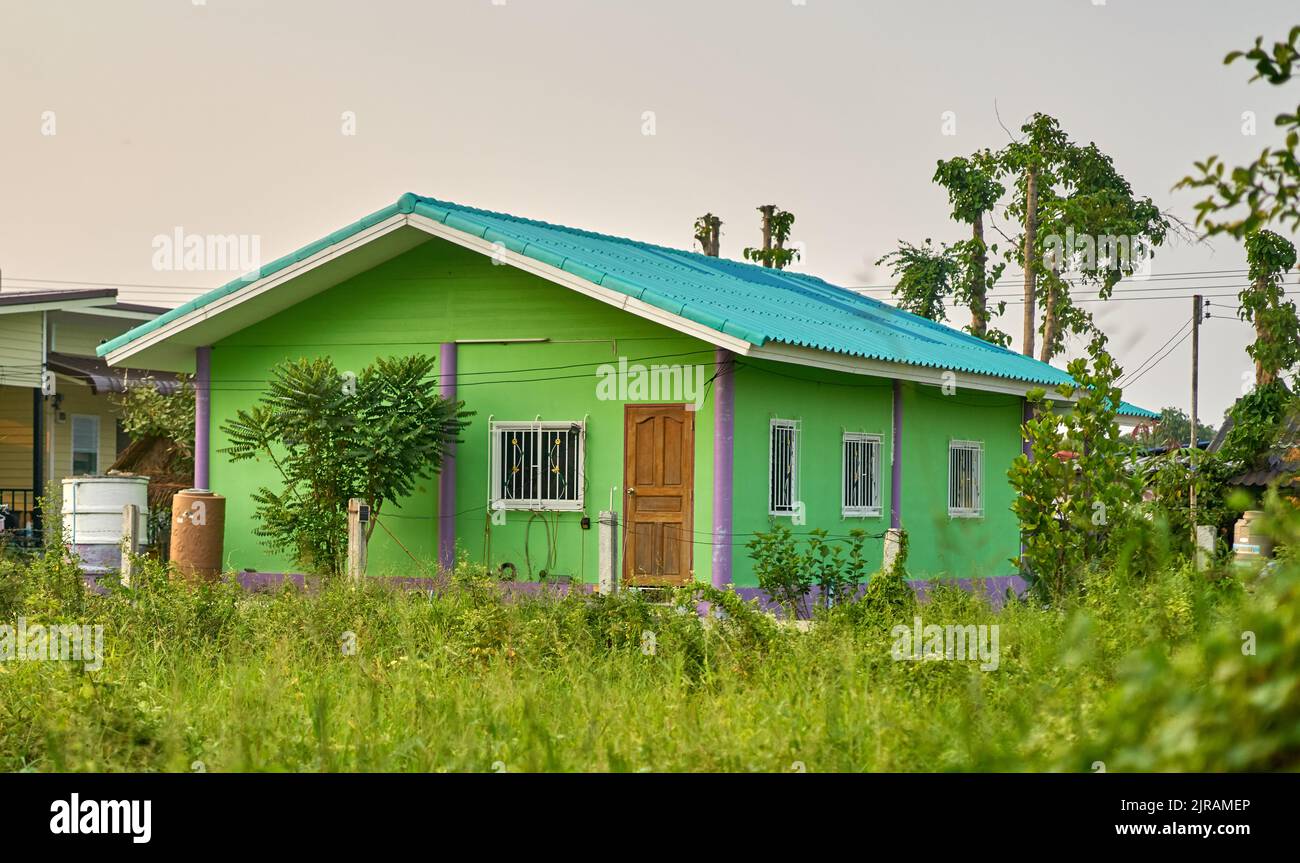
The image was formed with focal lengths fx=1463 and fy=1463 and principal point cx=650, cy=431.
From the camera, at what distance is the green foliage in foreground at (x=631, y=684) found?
3715mm

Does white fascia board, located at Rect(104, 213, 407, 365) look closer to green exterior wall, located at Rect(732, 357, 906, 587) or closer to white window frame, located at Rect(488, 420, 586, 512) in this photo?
white window frame, located at Rect(488, 420, 586, 512)

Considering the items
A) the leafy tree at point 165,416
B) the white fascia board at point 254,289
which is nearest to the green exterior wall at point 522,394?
the white fascia board at point 254,289

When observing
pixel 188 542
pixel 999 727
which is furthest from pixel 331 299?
pixel 999 727

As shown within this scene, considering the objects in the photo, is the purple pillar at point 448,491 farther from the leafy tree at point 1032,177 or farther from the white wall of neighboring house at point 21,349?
the leafy tree at point 1032,177

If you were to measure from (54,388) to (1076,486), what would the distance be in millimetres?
20690

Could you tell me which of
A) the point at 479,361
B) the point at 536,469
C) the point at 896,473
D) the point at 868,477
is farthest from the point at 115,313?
the point at 896,473

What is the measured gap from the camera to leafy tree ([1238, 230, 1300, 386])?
30.8 m

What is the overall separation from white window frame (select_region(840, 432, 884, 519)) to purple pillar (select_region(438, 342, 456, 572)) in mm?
4669

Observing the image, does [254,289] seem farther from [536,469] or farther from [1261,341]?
[1261,341]

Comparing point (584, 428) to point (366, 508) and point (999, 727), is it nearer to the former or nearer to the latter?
point (366, 508)

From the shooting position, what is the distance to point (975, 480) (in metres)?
21.1

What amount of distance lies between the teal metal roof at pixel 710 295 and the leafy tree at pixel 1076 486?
134 inches

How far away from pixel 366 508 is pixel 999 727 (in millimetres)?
10372

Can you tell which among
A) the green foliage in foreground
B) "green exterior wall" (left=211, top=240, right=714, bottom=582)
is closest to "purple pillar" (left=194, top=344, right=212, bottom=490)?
"green exterior wall" (left=211, top=240, right=714, bottom=582)
